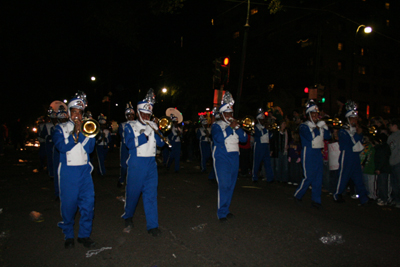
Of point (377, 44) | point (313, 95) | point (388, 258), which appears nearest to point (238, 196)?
point (388, 258)

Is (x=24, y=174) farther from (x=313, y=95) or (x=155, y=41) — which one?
(x=155, y=41)

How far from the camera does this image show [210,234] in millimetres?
4953

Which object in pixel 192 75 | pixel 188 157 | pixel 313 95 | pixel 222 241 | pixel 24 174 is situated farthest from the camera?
pixel 192 75

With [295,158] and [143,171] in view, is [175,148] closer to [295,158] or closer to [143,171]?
[295,158]

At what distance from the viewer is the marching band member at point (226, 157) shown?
5637 millimetres

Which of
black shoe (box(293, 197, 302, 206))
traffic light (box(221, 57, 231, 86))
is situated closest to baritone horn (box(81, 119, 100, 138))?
black shoe (box(293, 197, 302, 206))

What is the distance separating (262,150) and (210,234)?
200 inches

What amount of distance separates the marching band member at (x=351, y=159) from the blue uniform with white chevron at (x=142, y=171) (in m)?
4.56

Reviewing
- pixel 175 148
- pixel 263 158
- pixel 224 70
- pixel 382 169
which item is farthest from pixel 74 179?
pixel 224 70

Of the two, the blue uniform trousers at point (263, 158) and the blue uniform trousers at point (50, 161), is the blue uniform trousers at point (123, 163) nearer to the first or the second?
the blue uniform trousers at point (50, 161)

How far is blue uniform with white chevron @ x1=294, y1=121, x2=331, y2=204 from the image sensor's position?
660 centimetres

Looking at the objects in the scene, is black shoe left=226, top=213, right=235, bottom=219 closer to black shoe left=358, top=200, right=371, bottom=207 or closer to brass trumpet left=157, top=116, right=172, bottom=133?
brass trumpet left=157, top=116, right=172, bottom=133

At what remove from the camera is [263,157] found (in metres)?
9.65

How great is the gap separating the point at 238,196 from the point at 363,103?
138 feet
